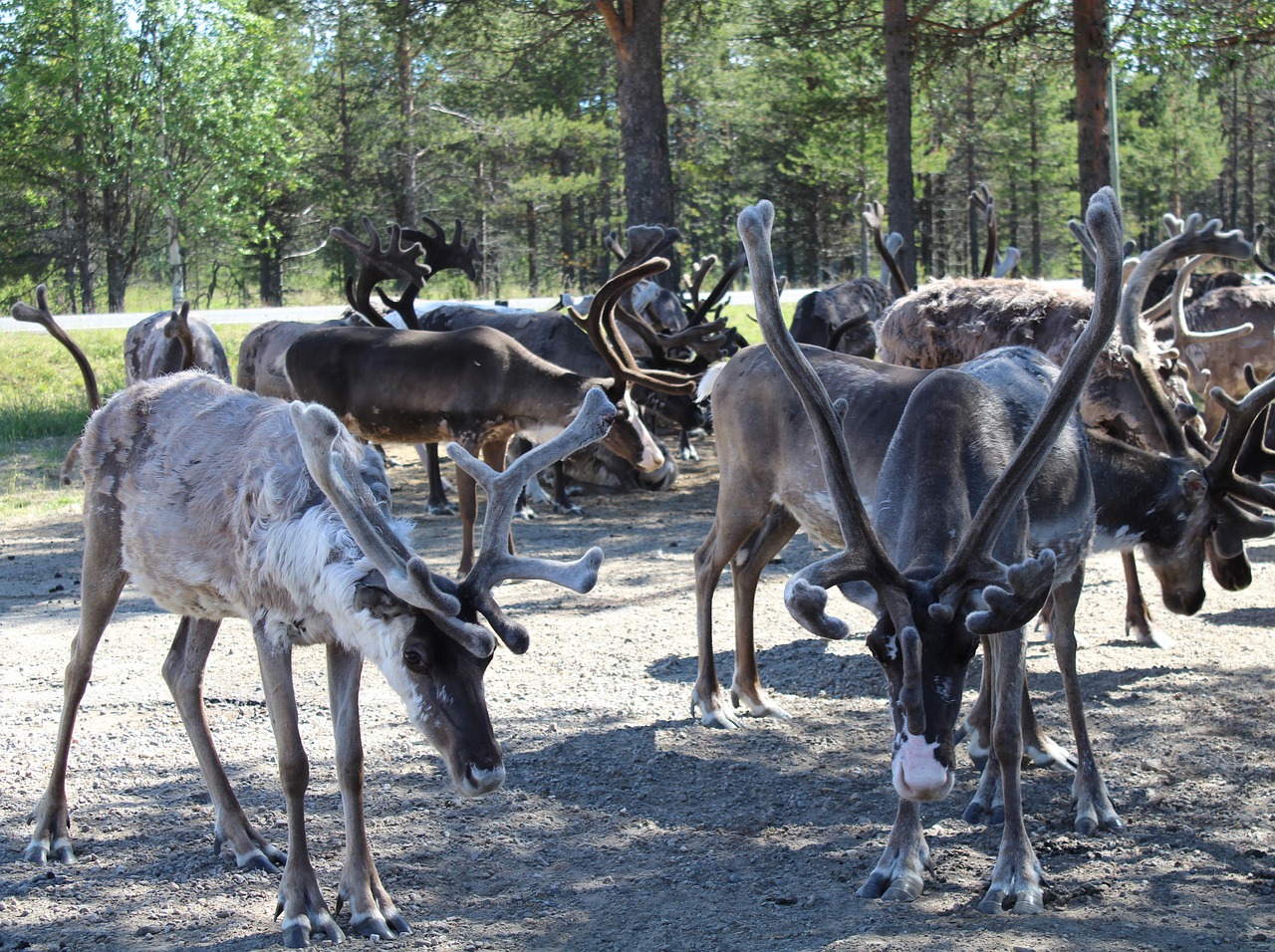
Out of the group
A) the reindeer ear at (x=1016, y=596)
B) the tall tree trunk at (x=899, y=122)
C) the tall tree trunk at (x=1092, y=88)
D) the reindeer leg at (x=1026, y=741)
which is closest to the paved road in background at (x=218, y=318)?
the tall tree trunk at (x=899, y=122)

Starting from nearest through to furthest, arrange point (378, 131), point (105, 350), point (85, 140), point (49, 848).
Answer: point (49, 848)
point (105, 350)
point (85, 140)
point (378, 131)

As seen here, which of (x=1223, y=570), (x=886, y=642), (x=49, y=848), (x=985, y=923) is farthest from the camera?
(x=1223, y=570)

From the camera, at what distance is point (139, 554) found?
4254mm

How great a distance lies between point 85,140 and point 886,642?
112 ft

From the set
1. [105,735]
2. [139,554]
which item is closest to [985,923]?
[139,554]

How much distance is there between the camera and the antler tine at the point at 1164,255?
21.6 ft

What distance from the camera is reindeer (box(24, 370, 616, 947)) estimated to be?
3.45m

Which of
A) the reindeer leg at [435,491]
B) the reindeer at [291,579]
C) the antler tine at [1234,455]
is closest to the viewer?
the reindeer at [291,579]

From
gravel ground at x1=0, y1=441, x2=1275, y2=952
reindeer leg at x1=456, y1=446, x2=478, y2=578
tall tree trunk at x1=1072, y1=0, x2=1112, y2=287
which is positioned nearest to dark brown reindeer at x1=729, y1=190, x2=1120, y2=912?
gravel ground at x1=0, y1=441, x2=1275, y2=952

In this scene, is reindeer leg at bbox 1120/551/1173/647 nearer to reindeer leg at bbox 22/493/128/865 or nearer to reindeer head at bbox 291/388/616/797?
reindeer head at bbox 291/388/616/797

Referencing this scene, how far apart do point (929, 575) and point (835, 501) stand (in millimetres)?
343

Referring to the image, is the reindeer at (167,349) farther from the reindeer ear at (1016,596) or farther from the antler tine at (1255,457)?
the reindeer ear at (1016,596)

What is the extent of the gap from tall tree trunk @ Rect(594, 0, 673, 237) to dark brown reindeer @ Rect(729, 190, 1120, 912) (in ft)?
32.5

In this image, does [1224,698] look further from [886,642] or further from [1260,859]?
[886,642]
